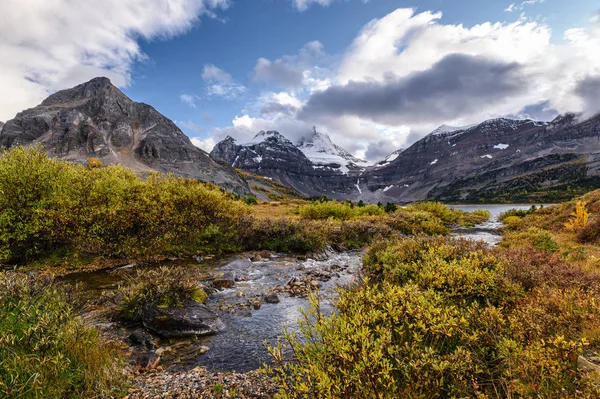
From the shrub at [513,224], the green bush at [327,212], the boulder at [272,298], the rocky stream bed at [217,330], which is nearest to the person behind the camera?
the rocky stream bed at [217,330]

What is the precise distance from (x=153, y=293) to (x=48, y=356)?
495cm

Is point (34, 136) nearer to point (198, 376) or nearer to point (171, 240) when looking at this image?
point (171, 240)

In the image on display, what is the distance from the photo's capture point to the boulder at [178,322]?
917 centimetres

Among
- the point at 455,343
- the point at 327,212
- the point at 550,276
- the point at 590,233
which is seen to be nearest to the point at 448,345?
the point at 455,343

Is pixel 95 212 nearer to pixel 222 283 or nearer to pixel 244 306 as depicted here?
pixel 222 283

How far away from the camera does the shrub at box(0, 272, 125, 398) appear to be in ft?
16.1

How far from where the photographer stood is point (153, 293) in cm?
1021

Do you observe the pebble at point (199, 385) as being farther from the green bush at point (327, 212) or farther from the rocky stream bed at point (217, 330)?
the green bush at point (327, 212)

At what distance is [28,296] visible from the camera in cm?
719

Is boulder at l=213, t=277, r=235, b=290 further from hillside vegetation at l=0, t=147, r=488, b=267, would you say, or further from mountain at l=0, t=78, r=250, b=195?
mountain at l=0, t=78, r=250, b=195

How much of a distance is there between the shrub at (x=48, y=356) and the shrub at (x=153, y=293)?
8.70 feet

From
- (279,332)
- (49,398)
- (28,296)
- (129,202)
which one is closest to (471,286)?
(279,332)

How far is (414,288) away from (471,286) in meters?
2.48

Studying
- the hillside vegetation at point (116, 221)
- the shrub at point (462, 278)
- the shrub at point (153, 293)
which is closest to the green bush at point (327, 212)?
the hillside vegetation at point (116, 221)
